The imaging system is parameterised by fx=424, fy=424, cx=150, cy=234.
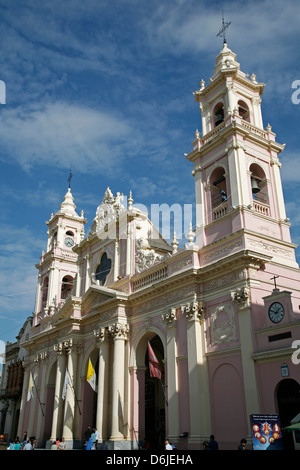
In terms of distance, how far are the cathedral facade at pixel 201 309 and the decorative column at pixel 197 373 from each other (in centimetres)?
5

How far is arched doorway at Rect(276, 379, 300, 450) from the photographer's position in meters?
14.8

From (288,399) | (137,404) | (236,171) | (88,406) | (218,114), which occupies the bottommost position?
(288,399)

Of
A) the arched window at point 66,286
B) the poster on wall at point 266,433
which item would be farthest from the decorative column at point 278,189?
the arched window at point 66,286

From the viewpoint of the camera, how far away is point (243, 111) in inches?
960

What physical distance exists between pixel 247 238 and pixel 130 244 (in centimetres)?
986

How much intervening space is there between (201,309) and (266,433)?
7.89 metres

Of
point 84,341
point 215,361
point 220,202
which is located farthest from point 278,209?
point 84,341

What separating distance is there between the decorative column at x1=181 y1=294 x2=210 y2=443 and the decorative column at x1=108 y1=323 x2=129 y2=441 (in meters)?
5.30

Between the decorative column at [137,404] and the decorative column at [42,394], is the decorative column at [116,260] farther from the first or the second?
the decorative column at [42,394]

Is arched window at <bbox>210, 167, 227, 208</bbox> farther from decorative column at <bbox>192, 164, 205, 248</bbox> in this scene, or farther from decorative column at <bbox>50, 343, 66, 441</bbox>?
decorative column at <bbox>50, 343, 66, 441</bbox>

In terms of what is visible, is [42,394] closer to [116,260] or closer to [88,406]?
[88,406]

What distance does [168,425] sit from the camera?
760 inches

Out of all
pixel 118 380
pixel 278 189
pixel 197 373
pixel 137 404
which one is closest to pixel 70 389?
pixel 118 380

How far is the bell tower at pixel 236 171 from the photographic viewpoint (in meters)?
19.5
